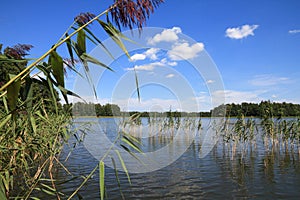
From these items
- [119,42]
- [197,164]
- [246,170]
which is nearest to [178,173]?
[197,164]

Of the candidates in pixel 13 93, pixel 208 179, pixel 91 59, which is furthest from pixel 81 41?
pixel 208 179

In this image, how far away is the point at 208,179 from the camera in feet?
30.0

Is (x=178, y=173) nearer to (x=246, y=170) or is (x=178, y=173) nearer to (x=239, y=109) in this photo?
(x=246, y=170)

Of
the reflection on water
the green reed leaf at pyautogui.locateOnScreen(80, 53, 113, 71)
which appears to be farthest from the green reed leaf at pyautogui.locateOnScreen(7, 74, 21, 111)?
the reflection on water

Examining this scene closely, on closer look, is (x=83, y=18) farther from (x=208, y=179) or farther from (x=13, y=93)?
(x=208, y=179)

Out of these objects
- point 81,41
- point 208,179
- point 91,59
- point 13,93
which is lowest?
point 208,179

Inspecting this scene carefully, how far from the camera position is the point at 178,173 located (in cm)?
1009

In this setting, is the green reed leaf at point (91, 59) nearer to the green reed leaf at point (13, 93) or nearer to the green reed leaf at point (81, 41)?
the green reed leaf at point (81, 41)

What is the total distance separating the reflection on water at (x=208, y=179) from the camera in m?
7.52

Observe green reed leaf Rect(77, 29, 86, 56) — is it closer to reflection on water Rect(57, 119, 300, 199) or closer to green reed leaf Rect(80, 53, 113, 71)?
green reed leaf Rect(80, 53, 113, 71)

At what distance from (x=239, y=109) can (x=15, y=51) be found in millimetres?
12118

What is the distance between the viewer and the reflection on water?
24.7ft

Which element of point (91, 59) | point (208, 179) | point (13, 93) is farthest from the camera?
point (208, 179)

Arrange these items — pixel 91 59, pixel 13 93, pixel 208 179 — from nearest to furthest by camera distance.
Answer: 1. pixel 13 93
2. pixel 91 59
3. pixel 208 179
